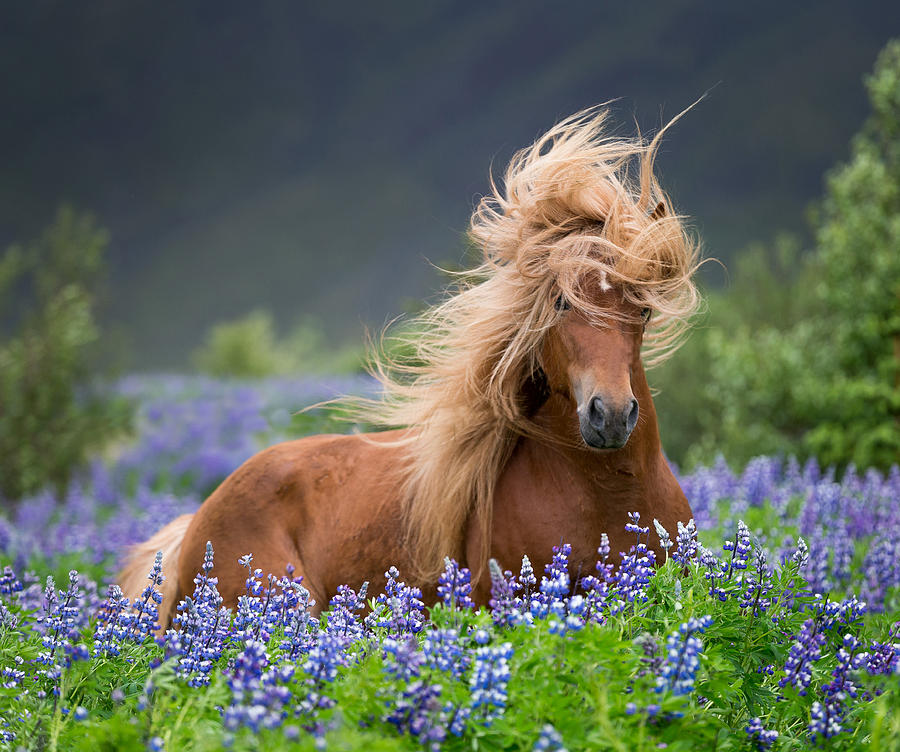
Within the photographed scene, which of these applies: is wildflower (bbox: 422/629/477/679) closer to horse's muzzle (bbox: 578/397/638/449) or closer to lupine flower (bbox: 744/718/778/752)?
lupine flower (bbox: 744/718/778/752)

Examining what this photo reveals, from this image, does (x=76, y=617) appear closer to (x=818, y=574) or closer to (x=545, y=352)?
(x=545, y=352)

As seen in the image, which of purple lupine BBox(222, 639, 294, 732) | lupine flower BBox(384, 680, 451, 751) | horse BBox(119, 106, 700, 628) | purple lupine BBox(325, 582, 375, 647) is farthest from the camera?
horse BBox(119, 106, 700, 628)

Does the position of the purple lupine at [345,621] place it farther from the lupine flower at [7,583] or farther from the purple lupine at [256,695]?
the lupine flower at [7,583]

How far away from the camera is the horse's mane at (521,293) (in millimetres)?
→ 3076

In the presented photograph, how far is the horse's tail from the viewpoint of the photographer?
4.16m

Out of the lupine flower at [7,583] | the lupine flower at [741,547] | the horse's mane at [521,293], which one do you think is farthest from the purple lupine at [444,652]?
the lupine flower at [7,583]

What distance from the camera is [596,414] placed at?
2742mm

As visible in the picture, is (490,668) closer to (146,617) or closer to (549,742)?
(549,742)

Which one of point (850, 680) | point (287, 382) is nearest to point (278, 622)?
point (850, 680)

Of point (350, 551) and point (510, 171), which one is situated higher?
point (510, 171)

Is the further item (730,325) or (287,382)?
(730,325)

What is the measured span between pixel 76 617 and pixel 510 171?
89.4 inches

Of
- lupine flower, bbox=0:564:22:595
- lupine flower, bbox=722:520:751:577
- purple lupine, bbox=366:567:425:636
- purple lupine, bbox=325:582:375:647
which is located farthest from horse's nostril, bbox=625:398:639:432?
lupine flower, bbox=0:564:22:595

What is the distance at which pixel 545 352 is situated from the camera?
3.12 metres
